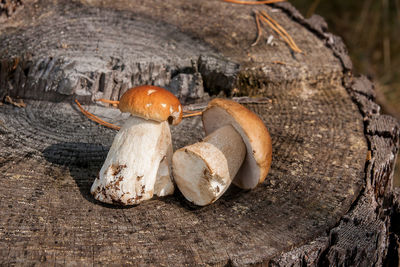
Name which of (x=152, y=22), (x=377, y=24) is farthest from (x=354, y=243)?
(x=377, y=24)

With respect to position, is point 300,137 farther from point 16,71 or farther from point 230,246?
point 16,71

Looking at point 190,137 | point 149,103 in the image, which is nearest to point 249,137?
point 149,103

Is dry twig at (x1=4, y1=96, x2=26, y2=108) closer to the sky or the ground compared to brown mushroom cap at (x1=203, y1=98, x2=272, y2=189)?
closer to the ground

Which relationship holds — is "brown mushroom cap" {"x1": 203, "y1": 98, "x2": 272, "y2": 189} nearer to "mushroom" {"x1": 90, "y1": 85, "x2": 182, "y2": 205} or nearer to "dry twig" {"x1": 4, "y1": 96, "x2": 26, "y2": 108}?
"mushroom" {"x1": 90, "y1": 85, "x2": 182, "y2": 205}

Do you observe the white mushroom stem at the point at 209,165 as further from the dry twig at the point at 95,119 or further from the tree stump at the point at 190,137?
the dry twig at the point at 95,119

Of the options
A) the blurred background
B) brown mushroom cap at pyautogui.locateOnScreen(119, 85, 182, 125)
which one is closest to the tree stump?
brown mushroom cap at pyautogui.locateOnScreen(119, 85, 182, 125)

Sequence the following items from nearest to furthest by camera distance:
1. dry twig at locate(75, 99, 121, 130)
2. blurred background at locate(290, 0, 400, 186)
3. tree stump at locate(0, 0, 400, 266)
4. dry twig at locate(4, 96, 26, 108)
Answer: tree stump at locate(0, 0, 400, 266)
dry twig at locate(75, 99, 121, 130)
dry twig at locate(4, 96, 26, 108)
blurred background at locate(290, 0, 400, 186)

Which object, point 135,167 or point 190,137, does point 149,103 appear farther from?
point 190,137
